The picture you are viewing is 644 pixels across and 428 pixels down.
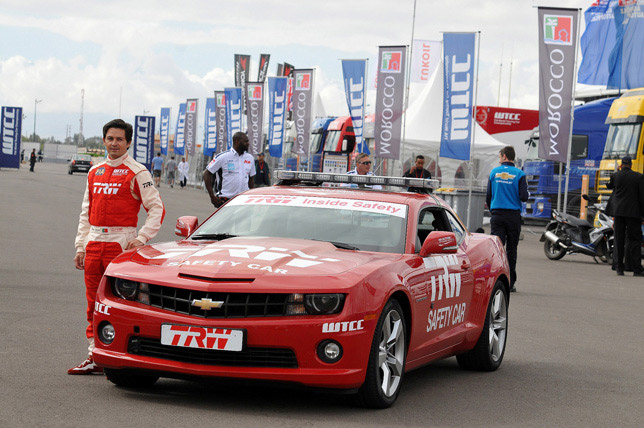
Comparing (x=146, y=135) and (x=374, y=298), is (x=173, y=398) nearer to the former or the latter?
(x=374, y=298)

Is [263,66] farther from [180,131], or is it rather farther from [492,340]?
[492,340]

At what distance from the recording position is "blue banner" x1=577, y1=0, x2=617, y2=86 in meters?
37.2

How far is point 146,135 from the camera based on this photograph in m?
54.5

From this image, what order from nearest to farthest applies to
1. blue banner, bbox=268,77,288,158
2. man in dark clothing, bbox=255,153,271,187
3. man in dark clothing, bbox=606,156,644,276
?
1. man in dark clothing, bbox=606,156,644,276
2. man in dark clothing, bbox=255,153,271,187
3. blue banner, bbox=268,77,288,158

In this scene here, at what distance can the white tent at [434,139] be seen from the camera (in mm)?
39250

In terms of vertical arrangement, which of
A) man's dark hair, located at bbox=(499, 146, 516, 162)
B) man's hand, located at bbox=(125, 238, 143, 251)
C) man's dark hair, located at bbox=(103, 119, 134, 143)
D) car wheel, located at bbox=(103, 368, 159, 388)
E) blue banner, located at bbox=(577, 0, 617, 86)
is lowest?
car wheel, located at bbox=(103, 368, 159, 388)

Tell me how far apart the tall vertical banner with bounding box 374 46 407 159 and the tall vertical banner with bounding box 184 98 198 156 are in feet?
96.4

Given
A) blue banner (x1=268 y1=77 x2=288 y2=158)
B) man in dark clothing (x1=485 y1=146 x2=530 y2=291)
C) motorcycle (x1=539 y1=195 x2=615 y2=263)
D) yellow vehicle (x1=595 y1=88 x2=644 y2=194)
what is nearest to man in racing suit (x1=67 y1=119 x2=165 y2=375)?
man in dark clothing (x1=485 y1=146 x2=530 y2=291)

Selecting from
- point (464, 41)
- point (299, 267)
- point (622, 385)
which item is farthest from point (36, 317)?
point (464, 41)

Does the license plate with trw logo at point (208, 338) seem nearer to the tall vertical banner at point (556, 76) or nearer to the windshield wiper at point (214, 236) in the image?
the windshield wiper at point (214, 236)

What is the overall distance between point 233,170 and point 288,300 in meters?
8.98

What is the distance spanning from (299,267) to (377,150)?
27421mm

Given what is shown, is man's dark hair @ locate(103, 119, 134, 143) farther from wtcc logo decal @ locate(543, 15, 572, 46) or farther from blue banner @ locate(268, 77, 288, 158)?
blue banner @ locate(268, 77, 288, 158)


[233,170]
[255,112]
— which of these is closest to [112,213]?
[233,170]
